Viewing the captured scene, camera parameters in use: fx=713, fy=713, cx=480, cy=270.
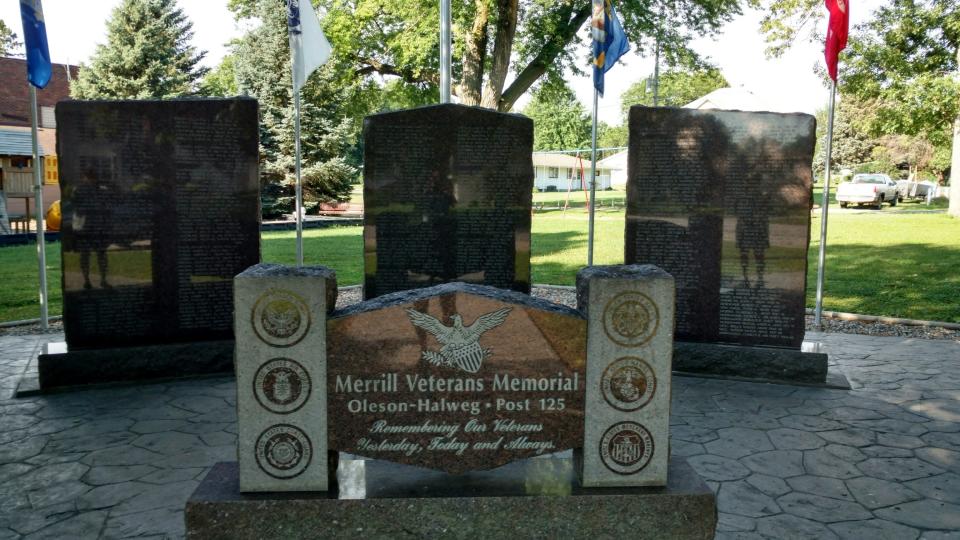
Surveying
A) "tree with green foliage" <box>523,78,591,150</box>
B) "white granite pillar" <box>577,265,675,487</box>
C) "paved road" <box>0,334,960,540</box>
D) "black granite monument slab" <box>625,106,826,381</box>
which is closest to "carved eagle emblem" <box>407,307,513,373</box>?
"white granite pillar" <box>577,265,675,487</box>

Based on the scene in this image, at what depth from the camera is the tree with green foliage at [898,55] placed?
2378 cm

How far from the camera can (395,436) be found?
3809 mm

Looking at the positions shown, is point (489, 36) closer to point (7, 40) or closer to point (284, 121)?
point (284, 121)

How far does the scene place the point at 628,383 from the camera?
3.82m

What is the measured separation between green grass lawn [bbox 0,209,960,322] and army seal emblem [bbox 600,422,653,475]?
8863 millimetres

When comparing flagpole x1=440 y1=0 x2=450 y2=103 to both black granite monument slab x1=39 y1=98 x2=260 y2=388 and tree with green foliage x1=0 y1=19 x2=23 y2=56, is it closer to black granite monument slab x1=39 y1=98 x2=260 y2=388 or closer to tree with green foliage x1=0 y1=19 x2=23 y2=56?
black granite monument slab x1=39 y1=98 x2=260 y2=388

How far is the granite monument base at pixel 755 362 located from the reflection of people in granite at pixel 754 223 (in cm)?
74

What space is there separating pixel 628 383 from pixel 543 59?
74.1 feet

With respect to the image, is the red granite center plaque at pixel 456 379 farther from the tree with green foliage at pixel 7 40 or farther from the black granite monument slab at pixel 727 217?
the tree with green foliage at pixel 7 40

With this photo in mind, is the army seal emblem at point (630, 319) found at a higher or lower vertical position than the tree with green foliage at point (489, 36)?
lower

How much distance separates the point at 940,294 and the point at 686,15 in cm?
1745

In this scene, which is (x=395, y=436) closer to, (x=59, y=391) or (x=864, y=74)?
(x=59, y=391)

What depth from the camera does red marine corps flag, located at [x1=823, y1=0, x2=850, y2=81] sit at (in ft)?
28.6

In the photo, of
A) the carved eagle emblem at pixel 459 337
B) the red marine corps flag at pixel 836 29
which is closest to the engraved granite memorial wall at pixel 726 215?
the red marine corps flag at pixel 836 29
